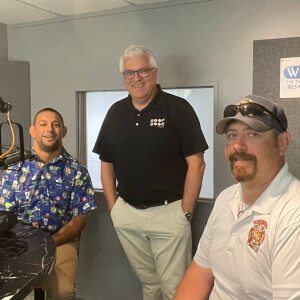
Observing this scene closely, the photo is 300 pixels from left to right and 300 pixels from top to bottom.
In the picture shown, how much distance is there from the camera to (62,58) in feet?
9.80

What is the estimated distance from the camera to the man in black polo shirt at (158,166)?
2.21 metres

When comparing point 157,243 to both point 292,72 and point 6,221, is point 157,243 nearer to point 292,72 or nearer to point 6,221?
point 6,221

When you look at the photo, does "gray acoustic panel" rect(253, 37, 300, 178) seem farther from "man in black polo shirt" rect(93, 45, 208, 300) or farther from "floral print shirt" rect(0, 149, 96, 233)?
"floral print shirt" rect(0, 149, 96, 233)

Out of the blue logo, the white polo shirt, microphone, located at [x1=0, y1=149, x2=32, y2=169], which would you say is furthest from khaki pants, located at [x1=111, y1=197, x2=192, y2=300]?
the blue logo

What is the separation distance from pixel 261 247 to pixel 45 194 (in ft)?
4.71

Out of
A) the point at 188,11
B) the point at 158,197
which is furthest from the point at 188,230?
the point at 188,11

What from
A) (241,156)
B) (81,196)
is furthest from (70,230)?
(241,156)

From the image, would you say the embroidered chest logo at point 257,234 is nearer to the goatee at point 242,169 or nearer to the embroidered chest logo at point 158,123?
the goatee at point 242,169

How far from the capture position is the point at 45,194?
228 centimetres

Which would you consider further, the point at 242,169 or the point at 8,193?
the point at 8,193

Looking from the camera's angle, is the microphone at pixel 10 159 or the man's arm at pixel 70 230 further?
the man's arm at pixel 70 230

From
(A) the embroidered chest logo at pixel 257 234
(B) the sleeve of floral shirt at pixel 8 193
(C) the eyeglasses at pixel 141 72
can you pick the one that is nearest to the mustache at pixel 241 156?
(A) the embroidered chest logo at pixel 257 234

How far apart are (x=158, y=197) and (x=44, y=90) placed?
4.81ft

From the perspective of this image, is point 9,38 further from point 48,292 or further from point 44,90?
point 48,292
